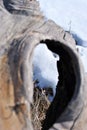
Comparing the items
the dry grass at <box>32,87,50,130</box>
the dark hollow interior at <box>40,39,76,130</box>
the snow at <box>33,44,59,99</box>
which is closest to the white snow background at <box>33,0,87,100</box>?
the snow at <box>33,44,59,99</box>

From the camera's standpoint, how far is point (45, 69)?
16.5ft

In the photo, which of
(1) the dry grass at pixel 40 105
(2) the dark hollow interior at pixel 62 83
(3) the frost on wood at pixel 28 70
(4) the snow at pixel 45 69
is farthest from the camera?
(4) the snow at pixel 45 69

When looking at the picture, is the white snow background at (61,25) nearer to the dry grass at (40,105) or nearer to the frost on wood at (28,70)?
the dry grass at (40,105)

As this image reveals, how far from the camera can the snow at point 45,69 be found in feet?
15.7

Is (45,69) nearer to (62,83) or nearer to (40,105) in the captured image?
(40,105)

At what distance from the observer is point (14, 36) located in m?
1.86

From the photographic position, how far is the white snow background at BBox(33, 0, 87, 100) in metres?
4.91

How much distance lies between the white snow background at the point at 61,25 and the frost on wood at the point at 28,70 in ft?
8.66

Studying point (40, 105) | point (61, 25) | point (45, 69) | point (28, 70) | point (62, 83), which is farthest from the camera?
point (61, 25)

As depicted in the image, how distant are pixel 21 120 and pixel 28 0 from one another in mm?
444

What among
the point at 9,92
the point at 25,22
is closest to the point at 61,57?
the point at 25,22

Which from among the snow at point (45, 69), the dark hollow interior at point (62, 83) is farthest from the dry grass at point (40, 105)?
the dark hollow interior at point (62, 83)

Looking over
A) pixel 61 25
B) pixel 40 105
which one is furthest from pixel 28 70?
pixel 61 25

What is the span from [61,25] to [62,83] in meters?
3.67
